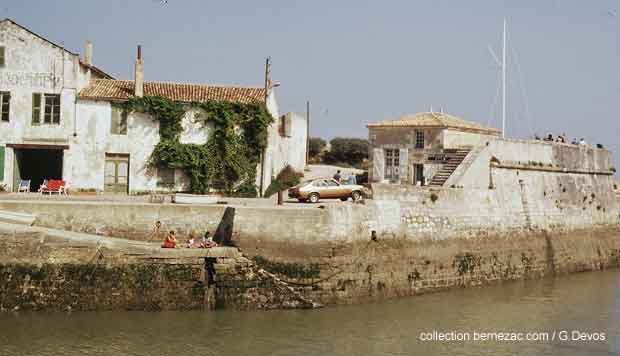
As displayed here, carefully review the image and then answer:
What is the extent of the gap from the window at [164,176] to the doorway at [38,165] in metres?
4.02

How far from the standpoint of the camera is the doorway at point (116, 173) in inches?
1152

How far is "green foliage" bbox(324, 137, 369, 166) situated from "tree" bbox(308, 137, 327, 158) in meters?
1.09

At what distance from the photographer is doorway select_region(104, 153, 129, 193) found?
29266mm

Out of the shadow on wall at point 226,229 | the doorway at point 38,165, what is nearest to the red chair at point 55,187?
the doorway at point 38,165

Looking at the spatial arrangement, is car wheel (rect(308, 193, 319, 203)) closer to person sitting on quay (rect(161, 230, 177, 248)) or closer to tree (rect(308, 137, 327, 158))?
person sitting on quay (rect(161, 230, 177, 248))

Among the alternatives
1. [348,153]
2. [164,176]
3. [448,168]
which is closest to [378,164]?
[448,168]

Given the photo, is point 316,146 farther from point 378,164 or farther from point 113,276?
point 113,276

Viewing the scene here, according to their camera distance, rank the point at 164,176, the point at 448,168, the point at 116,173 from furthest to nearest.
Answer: the point at 164,176, the point at 116,173, the point at 448,168

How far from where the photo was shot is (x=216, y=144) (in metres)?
29.7

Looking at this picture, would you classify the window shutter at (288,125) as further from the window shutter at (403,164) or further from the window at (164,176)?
the window at (164,176)

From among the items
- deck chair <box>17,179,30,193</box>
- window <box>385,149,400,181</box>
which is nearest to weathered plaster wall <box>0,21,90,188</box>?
deck chair <box>17,179,30,193</box>

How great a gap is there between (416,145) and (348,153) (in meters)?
25.0

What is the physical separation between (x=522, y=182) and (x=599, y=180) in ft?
25.2

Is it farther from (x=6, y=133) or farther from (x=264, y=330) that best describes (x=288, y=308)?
(x=6, y=133)
